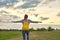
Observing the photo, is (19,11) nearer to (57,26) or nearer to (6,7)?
(6,7)

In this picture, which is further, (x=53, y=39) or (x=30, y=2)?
(x=30, y=2)

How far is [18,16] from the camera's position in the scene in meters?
19.6

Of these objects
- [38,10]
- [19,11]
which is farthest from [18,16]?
[38,10]

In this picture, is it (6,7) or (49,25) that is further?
(6,7)

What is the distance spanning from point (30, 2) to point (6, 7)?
2235 millimetres

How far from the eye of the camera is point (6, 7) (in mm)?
20094

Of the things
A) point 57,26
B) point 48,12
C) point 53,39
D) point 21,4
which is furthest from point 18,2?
point 53,39

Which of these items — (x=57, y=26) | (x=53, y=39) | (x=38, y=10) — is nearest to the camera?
(x=53, y=39)

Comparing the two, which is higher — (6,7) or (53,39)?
(6,7)

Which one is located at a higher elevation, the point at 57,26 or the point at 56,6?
the point at 56,6

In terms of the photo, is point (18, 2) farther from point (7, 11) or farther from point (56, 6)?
point (56, 6)

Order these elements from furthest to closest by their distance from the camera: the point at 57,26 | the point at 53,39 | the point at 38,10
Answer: the point at 38,10
the point at 57,26
the point at 53,39

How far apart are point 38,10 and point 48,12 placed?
93 cm

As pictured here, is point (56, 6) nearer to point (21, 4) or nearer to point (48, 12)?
point (48, 12)
